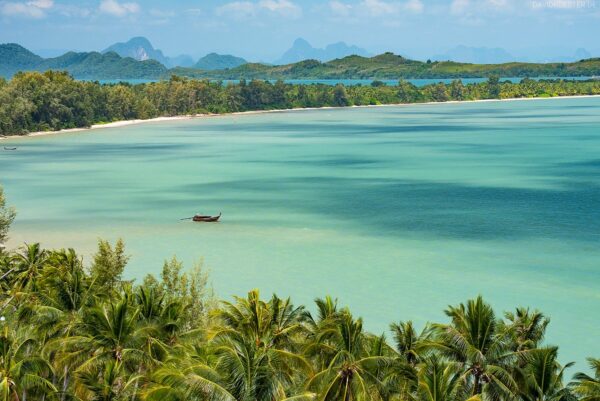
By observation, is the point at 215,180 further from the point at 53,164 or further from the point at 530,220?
the point at 530,220

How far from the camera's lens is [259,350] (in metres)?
21.5

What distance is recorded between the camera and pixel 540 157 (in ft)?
410

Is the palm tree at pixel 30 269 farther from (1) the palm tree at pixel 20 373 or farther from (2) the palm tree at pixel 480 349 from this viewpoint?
(2) the palm tree at pixel 480 349

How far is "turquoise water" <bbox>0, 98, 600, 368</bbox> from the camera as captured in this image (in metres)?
51.6

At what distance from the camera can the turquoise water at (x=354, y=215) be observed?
51.6 metres

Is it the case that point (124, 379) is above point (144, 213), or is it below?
above

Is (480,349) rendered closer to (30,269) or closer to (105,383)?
(105,383)

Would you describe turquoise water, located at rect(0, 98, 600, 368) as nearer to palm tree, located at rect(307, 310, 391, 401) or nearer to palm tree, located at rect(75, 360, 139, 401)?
palm tree, located at rect(307, 310, 391, 401)

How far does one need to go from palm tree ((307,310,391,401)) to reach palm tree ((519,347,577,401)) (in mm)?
4000

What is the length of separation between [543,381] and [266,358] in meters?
7.66

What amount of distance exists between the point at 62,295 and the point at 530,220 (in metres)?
53.8

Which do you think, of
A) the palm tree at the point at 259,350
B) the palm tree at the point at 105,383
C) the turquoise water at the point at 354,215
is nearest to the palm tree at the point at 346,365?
the palm tree at the point at 259,350

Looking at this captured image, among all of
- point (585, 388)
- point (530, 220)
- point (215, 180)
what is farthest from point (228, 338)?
point (215, 180)

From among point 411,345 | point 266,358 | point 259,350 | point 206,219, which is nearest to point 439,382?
point 266,358
